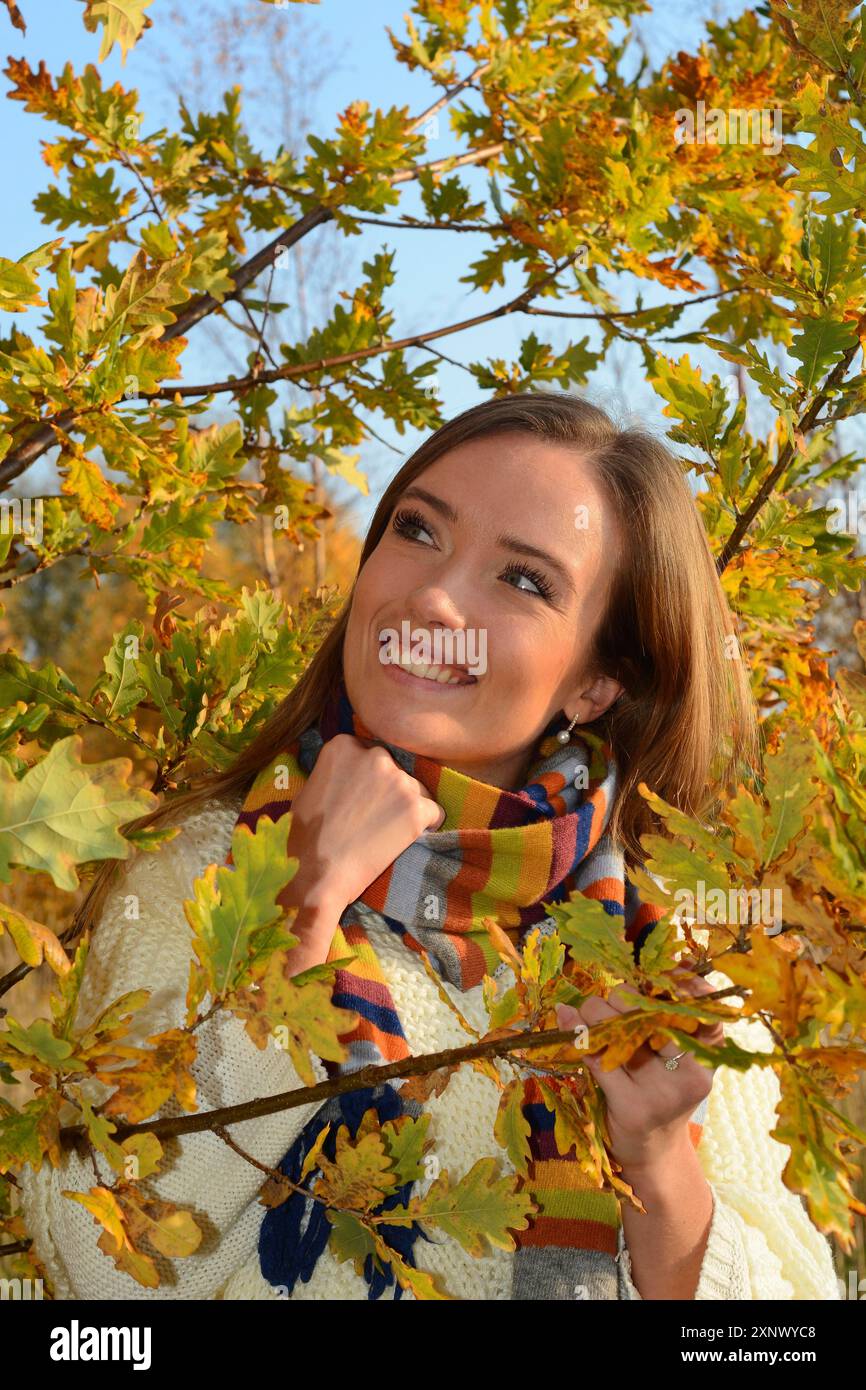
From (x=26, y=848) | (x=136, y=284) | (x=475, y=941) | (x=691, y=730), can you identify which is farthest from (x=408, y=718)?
(x=26, y=848)

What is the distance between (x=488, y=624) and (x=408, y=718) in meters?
0.17

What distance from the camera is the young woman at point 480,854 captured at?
1473mm

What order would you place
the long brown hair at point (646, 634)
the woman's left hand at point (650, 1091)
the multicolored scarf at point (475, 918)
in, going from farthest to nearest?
the long brown hair at point (646, 634) → the multicolored scarf at point (475, 918) → the woman's left hand at point (650, 1091)

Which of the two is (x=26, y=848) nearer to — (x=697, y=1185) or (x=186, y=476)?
(x=186, y=476)

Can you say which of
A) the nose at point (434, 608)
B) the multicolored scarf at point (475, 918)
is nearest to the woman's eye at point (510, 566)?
the nose at point (434, 608)

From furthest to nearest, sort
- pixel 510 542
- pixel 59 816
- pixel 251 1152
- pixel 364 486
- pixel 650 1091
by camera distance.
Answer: pixel 364 486 → pixel 510 542 → pixel 251 1152 → pixel 650 1091 → pixel 59 816

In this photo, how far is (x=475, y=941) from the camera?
1824 millimetres

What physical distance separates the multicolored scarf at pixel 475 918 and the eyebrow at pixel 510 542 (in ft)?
1.01

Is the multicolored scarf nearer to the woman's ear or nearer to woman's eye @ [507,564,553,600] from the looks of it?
the woman's ear

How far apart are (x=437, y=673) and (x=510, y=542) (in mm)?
216

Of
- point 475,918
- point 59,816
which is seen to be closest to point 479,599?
point 475,918

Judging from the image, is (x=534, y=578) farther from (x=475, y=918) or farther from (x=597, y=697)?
(x=475, y=918)

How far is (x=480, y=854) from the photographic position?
1.76 metres

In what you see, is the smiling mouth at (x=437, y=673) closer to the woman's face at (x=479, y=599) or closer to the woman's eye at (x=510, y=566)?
the woman's face at (x=479, y=599)
